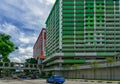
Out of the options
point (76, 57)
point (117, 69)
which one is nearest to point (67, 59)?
point (76, 57)

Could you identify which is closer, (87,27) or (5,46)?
(5,46)

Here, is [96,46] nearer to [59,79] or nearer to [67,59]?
[67,59]

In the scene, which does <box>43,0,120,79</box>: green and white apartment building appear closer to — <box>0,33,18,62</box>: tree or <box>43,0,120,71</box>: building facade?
<box>43,0,120,71</box>: building facade

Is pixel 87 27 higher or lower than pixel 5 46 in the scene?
higher

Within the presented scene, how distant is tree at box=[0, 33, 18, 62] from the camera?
82.7 m

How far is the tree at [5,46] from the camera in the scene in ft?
271

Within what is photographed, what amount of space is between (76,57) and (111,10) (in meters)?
27.8

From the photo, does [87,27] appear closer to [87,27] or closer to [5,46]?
[87,27]

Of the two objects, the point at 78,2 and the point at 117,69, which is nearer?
the point at 117,69

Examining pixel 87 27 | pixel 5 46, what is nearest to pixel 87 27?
pixel 87 27

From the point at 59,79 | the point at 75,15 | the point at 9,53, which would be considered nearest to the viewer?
the point at 59,79

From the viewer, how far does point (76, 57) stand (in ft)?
351

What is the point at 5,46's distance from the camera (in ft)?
270

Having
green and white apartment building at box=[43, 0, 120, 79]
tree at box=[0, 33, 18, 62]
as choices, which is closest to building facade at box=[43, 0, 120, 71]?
green and white apartment building at box=[43, 0, 120, 79]
